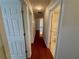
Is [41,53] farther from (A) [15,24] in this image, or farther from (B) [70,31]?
(B) [70,31]

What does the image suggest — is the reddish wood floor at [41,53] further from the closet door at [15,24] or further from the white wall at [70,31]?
the white wall at [70,31]

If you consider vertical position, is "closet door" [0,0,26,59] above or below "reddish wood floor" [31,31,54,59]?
above

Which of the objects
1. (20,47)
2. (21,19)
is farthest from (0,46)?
(20,47)

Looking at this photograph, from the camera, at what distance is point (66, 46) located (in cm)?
139

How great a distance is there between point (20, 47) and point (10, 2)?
1461 millimetres

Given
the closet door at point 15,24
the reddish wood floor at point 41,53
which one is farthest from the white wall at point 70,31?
the reddish wood floor at point 41,53

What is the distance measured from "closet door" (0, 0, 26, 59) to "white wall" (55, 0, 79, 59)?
150 cm

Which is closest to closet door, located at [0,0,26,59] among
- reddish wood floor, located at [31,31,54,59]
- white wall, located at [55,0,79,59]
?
reddish wood floor, located at [31,31,54,59]

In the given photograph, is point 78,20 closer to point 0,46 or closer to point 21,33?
point 0,46

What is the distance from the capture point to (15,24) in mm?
2508

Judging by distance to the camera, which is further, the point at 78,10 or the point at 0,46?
the point at 78,10

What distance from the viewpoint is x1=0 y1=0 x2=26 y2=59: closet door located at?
2.37 metres

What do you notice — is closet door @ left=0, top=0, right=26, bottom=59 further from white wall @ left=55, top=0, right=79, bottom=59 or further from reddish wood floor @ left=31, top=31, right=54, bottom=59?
white wall @ left=55, top=0, right=79, bottom=59

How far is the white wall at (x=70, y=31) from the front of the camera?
3.79 feet
